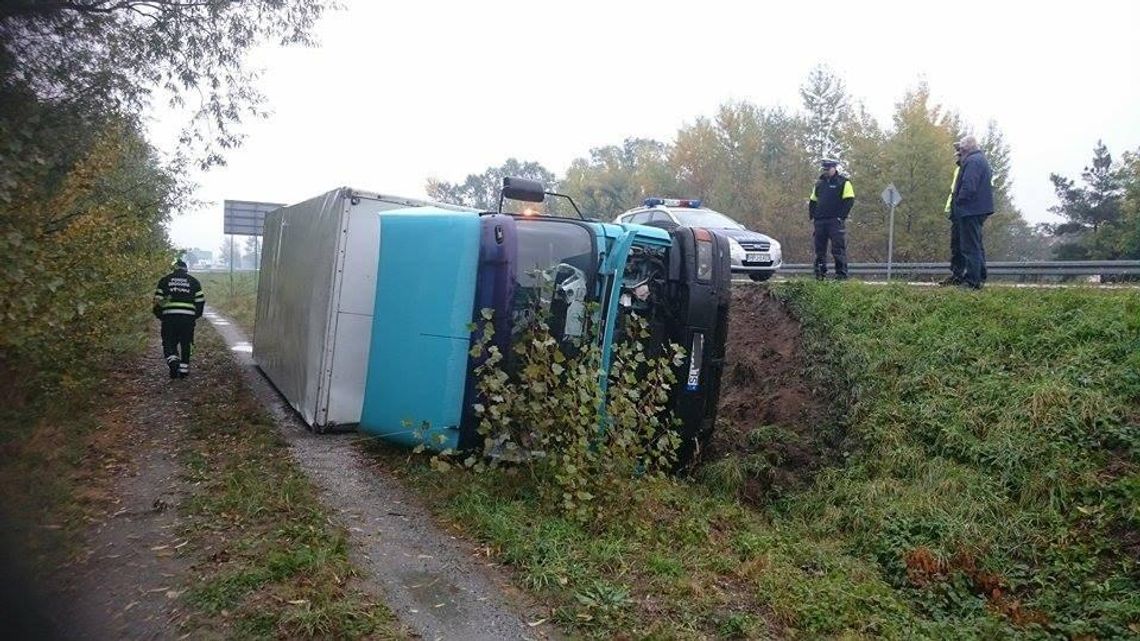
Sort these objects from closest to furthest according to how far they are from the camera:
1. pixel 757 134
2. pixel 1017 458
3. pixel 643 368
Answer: pixel 1017 458 < pixel 643 368 < pixel 757 134

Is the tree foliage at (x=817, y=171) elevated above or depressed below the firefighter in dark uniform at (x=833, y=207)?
above

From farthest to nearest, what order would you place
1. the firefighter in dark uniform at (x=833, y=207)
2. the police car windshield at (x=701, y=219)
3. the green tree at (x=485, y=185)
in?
1. the green tree at (x=485, y=185)
2. the police car windshield at (x=701, y=219)
3. the firefighter in dark uniform at (x=833, y=207)

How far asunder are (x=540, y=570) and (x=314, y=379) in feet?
12.4

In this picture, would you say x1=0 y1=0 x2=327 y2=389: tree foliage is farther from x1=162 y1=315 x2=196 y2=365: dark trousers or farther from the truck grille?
the truck grille

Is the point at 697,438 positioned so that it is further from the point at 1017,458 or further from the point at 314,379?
the point at 314,379

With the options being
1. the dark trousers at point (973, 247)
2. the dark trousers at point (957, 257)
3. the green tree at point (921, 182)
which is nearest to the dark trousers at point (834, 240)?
the dark trousers at point (957, 257)

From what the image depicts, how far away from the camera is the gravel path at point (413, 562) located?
12.5 ft

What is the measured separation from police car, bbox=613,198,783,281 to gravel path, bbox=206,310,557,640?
6.84 metres

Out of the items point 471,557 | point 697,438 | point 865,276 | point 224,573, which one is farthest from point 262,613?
point 865,276

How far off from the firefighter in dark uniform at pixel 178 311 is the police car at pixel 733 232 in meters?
6.69

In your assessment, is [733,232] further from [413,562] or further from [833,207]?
[413,562]

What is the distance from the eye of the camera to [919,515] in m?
5.71

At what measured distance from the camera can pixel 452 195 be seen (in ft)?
281

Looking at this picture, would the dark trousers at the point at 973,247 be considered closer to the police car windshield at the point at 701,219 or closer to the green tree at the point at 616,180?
the police car windshield at the point at 701,219
